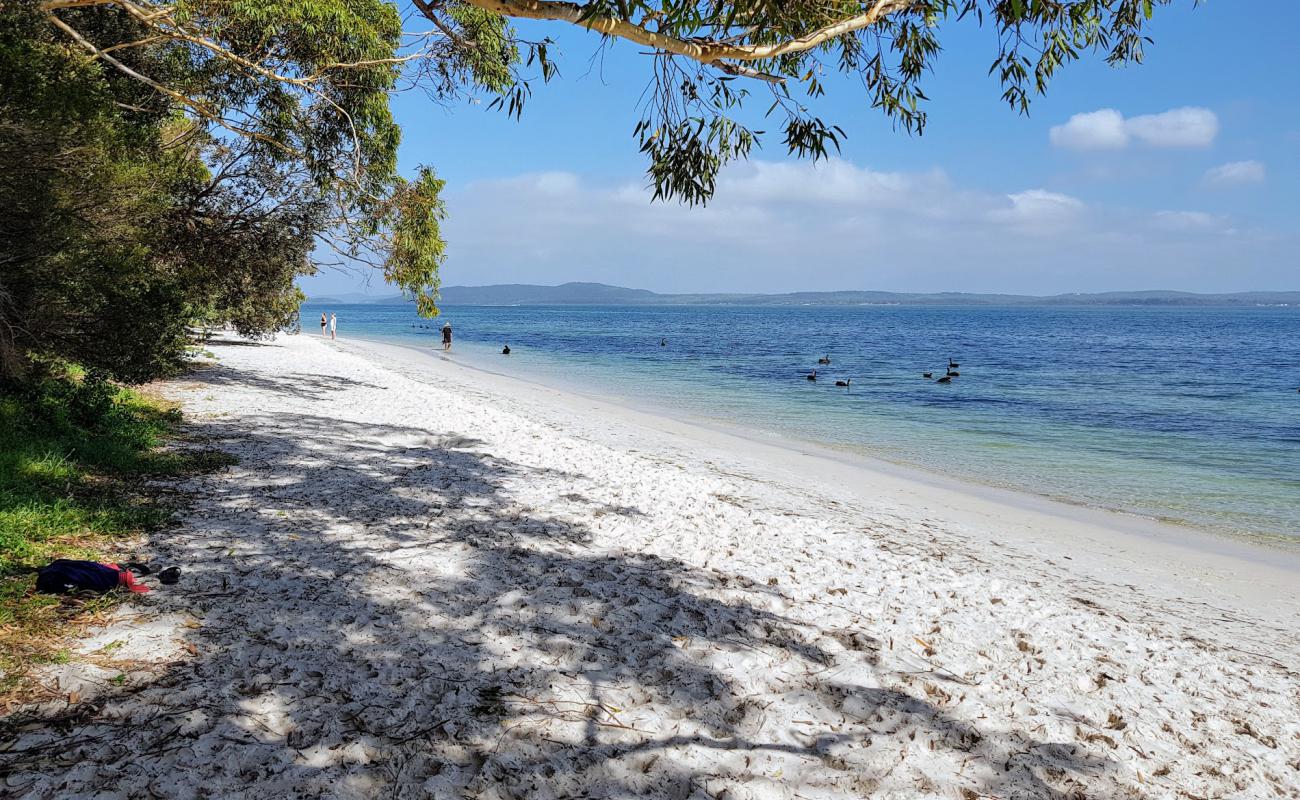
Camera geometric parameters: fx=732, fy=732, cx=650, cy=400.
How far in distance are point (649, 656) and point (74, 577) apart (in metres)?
3.57

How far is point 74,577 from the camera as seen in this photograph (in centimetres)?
451

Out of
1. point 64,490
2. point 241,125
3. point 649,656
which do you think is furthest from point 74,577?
point 241,125

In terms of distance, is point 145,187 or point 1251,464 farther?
point 1251,464

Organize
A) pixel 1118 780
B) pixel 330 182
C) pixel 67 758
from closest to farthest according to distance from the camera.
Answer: pixel 67 758 → pixel 1118 780 → pixel 330 182

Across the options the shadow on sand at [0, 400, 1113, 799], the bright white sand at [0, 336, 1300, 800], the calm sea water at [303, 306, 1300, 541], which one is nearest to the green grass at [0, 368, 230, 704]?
the bright white sand at [0, 336, 1300, 800]

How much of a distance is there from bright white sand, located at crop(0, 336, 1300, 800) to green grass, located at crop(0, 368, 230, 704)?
0.32 meters

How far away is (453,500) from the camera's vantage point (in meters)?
7.67

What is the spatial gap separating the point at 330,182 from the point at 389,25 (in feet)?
10.2

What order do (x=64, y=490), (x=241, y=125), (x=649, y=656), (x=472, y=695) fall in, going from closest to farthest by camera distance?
(x=472, y=695)
(x=649, y=656)
(x=64, y=490)
(x=241, y=125)

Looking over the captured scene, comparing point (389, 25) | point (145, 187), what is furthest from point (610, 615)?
Answer: point (389, 25)

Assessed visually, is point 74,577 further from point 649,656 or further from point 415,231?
point 415,231

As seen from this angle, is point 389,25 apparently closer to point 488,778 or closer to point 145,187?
point 145,187

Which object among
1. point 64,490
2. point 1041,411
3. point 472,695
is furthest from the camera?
point 1041,411

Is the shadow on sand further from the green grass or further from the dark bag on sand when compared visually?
the green grass
